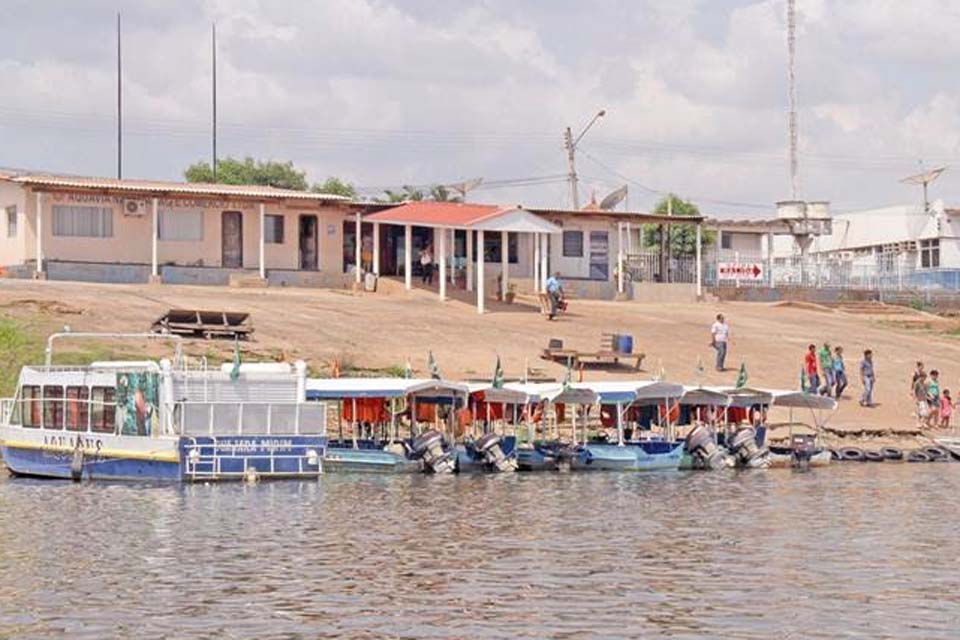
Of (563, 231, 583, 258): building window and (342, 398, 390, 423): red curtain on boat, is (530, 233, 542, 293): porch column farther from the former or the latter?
(342, 398, 390, 423): red curtain on boat

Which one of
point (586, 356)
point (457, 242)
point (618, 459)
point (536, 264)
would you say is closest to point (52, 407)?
point (618, 459)

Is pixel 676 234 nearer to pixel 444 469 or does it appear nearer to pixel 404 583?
pixel 444 469

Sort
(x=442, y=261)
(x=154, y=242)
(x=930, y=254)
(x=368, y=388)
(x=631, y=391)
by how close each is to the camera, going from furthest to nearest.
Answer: (x=930, y=254)
(x=154, y=242)
(x=442, y=261)
(x=631, y=391)
(x=368, y=388)

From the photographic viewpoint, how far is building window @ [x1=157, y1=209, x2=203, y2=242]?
6216 cm

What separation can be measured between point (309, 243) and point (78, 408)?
2679 cm

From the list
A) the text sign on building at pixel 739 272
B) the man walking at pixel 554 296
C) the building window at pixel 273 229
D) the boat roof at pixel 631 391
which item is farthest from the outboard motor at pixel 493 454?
the text sign on building at pixel 739 272

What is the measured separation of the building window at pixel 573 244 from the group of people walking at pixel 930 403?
70.8ft

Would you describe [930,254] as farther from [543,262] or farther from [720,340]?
[720,340]

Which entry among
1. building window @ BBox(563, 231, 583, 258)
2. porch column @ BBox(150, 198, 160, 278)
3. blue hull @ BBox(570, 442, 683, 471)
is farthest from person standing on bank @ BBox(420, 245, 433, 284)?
blue hull @ BBox(570, 442, 683, 471)

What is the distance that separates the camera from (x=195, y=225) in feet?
206

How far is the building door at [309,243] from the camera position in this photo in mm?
64875

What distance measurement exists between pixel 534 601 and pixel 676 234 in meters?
60.9

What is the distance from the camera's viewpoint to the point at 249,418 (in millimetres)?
37781

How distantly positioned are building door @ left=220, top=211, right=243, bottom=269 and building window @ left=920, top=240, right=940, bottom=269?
32803mm
